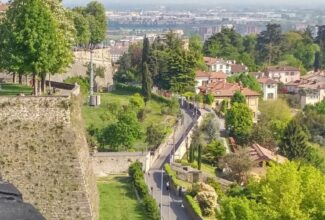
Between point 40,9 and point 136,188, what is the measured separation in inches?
288

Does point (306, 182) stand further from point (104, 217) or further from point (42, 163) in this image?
point (42, 163)

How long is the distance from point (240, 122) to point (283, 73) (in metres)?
28.8

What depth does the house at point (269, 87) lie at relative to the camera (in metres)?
61.2

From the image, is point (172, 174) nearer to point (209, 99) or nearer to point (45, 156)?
point (45, 156)

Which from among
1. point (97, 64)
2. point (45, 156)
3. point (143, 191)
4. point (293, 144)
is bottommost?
point (293, 144)

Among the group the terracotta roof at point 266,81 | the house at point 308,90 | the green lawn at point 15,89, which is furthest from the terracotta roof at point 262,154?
the house at point 308,90

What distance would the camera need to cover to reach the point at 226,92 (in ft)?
164

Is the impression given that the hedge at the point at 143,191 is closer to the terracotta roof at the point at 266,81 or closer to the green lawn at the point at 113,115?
the green lawn at the point at 113,115

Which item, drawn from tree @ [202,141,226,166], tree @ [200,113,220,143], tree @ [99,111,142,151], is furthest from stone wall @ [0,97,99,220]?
tree @ [200,113,220,143]

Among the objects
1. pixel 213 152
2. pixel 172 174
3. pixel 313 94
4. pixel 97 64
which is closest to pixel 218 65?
pixel 313 94

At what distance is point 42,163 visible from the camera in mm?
18344

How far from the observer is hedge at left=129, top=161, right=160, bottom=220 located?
25.0m

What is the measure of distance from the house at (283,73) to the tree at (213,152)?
32.5 meters

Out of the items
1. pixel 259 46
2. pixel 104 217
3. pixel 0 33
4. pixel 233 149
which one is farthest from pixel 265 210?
pixel 259 46
